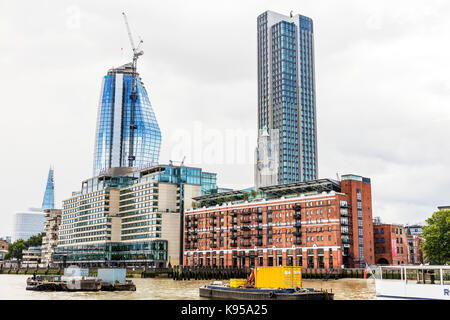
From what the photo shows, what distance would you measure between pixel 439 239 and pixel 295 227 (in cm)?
4022

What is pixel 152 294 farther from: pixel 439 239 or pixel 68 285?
pixel 439 239

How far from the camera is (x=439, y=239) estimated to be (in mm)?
113938

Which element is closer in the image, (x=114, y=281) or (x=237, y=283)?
(x=237, y=283)

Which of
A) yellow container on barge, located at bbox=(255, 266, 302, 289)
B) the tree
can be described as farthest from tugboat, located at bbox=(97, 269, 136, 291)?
the tree

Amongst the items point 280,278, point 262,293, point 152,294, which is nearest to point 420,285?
point 280,278

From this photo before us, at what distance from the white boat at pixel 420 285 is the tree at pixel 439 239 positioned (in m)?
70.9

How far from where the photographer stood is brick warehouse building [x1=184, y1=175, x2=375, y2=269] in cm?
13575

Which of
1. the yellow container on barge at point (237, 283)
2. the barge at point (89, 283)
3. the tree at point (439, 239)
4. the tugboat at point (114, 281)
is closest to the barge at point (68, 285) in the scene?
the barge at point (89, 283)

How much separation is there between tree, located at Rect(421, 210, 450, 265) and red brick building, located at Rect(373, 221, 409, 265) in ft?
102

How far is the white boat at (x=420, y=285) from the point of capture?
149ft
